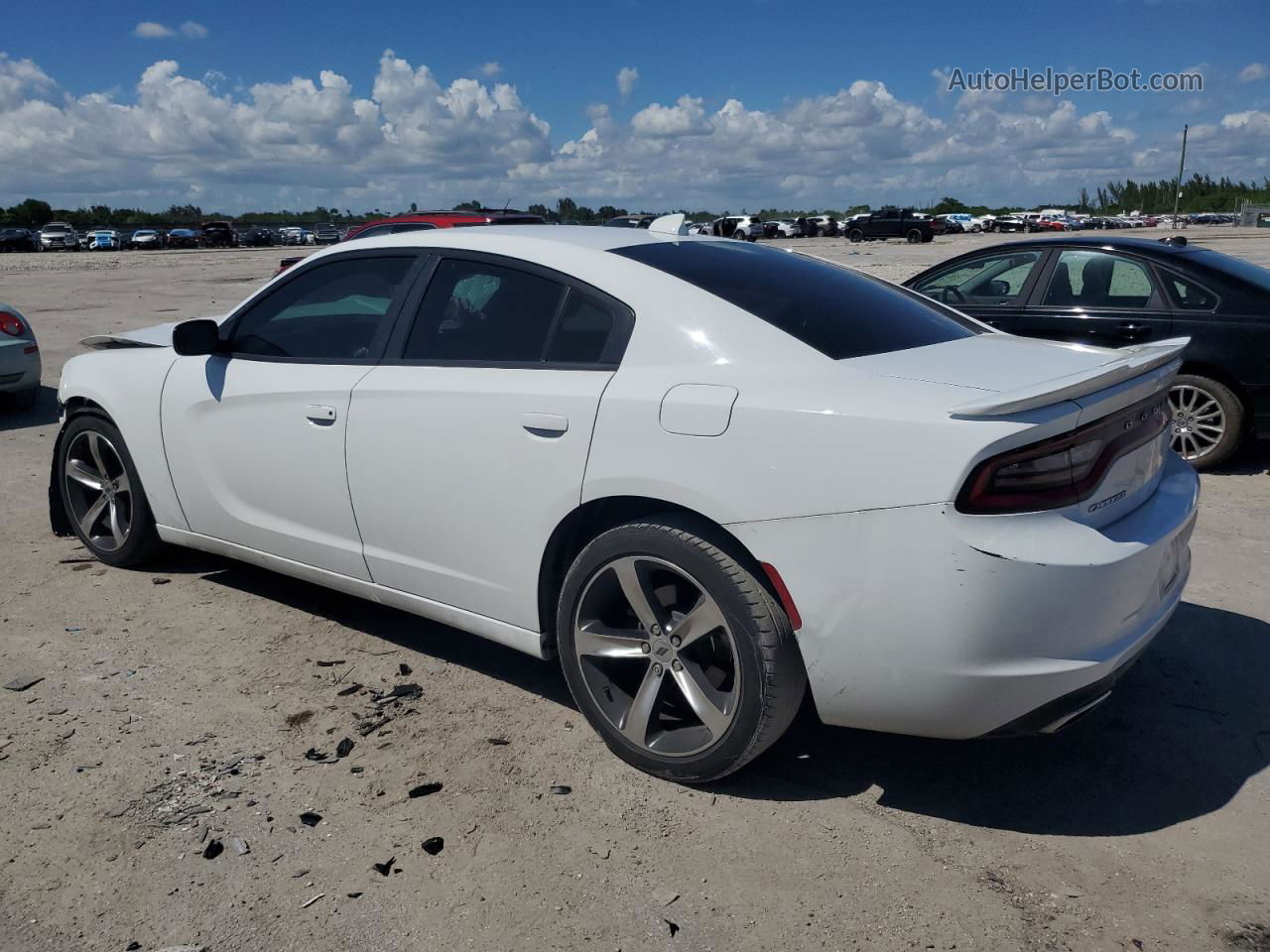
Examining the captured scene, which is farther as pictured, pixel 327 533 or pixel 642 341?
pixel 327 533

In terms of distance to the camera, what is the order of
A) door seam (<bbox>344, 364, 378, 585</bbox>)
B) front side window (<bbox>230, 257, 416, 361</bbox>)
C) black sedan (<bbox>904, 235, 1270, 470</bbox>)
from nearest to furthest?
door seam (<bbox>344, 364, 378, 585</bbox>), front side window (<bbox>230, 257, 416, 361</bbox>), black sedan (<bbox>904, 235, 1270, 470</bbox>)

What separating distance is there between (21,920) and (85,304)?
19.9m

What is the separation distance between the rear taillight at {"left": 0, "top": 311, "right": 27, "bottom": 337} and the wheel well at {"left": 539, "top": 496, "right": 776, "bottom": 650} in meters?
7.85

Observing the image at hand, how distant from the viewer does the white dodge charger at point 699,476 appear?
8.64 feet

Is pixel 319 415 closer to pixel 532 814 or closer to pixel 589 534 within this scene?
pixel 589 534

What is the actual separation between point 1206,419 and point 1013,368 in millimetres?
4695

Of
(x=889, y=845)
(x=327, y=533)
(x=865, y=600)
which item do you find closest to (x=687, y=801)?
(x=889, y=845)

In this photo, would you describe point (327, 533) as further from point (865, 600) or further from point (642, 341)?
point (865, 600)

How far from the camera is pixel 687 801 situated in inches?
123

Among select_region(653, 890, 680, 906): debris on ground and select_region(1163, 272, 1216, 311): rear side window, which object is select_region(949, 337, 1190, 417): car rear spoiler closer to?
select_region(653, 890, 680, 906): debris on ground

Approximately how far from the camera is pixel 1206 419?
6906 mm

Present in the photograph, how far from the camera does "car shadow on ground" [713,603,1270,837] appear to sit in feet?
10.1

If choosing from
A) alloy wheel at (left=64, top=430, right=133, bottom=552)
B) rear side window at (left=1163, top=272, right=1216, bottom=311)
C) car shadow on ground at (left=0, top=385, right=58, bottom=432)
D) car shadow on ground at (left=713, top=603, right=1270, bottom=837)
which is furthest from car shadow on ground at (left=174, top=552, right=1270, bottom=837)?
car shadow on ground at (left=0, top=385, right=58, bottom=432)

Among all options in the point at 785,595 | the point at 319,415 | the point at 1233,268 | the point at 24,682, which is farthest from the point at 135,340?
the point at 1233,268
